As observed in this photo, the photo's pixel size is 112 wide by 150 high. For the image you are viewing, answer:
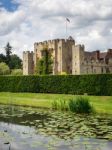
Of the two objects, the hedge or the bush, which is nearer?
the bush

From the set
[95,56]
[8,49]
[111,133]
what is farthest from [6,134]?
[8,49]

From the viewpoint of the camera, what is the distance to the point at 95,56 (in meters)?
85.7

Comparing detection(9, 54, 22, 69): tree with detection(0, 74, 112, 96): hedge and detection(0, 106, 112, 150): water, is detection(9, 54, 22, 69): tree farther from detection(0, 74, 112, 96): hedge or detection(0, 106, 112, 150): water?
detection(0, 106, 112, 150): water

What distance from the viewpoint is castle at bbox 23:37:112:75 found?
3098 inches

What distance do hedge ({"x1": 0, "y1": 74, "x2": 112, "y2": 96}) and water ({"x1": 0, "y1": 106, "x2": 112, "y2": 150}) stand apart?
684 inches

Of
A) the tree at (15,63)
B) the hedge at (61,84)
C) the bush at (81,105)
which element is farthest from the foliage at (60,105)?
the tree at (15,63)

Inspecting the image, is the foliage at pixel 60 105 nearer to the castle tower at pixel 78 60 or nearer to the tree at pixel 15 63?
the castle tower at pixel 78 60

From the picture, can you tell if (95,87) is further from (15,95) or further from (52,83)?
(15,95)

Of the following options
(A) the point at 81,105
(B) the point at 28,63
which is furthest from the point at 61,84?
(B) the point at 28,63

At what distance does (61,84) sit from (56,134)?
27862 millimetres

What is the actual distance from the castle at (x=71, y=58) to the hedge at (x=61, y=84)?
26.9 m

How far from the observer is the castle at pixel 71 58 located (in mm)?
Answer: 78688

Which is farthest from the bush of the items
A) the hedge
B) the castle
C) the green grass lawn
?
the castle

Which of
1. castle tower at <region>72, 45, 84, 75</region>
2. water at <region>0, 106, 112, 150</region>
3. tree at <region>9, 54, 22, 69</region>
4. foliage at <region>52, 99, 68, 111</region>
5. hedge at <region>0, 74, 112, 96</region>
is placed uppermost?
tree at <region>9, 54, 22, 69</region>
